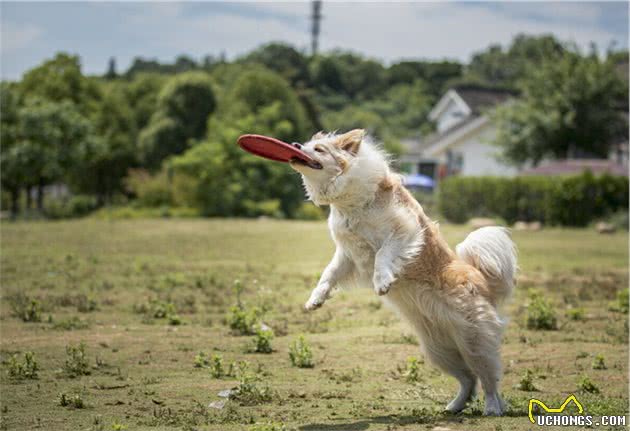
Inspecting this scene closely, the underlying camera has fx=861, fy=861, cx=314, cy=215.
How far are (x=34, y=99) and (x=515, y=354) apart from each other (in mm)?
35197

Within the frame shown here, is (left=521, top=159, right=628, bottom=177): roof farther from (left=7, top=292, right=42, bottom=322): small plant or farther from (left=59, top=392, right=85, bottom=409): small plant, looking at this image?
(left=59, top=392, right=85, bottom=409): small plant

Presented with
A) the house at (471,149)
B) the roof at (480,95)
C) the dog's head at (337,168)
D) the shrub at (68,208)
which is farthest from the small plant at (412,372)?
the roof at (480,95)

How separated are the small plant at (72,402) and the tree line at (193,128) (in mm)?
30868

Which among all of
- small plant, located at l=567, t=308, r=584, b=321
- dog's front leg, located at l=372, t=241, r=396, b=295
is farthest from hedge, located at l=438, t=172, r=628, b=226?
dog's front leg, located at l=372, t=241, r=396, b=295

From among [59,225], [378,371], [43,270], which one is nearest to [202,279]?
[43,270]

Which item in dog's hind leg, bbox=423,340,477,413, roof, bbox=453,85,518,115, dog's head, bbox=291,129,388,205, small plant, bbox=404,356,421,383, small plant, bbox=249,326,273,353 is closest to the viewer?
dog's head, bbox=291,129,388,205

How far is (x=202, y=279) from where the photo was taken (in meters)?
16.0

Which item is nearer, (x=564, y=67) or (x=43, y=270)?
(x=43, y=270)

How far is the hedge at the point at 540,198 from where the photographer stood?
32.8 metres

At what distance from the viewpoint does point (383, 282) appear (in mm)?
7066

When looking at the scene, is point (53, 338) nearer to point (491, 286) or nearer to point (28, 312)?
point (28, 312)

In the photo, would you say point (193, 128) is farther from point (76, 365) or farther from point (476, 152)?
point (76, 365)

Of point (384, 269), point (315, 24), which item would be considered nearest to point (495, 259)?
point (384, 269)

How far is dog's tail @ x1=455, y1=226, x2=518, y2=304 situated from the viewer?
7738 millimetres
